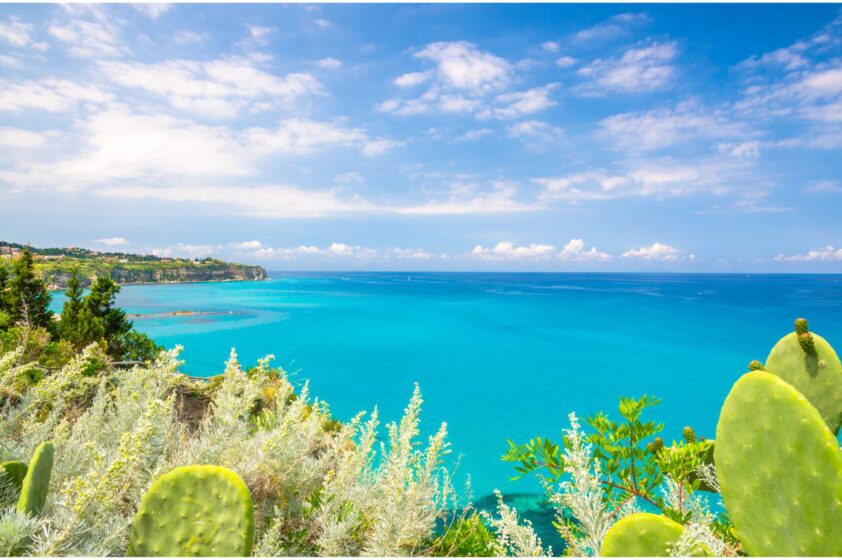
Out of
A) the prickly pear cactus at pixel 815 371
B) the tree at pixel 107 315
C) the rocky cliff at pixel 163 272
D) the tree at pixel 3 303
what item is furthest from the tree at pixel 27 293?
the rocky cliff at pixel 163 272

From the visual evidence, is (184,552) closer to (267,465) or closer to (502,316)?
(267,465)

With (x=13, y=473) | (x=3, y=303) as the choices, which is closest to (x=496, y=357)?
(x=3, y=303)

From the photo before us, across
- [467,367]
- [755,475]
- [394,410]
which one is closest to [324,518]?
[755,475]

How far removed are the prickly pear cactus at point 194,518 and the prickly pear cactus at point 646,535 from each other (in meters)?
1.98

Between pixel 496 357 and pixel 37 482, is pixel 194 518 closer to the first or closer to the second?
pixel 37 482

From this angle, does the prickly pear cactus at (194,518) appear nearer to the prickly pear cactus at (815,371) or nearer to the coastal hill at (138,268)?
the prickly pear cactus at (815,371)

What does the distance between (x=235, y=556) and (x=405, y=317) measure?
58.3m

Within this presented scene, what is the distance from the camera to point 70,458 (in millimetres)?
3658

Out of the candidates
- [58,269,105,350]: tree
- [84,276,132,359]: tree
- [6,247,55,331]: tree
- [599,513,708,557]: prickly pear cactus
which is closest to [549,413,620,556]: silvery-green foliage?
[599,513,708,557]: prickly pear cactus

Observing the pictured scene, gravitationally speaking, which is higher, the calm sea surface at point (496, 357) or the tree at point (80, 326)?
the tree at point (80, 326)

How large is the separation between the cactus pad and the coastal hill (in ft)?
323

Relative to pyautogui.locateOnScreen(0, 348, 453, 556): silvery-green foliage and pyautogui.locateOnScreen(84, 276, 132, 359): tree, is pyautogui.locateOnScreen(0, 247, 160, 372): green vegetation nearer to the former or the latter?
pyautogui.locateOnScreen(84, 276, 132, 359): tree

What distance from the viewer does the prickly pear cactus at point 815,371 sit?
3.53 metres

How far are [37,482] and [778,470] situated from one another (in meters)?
4.12
